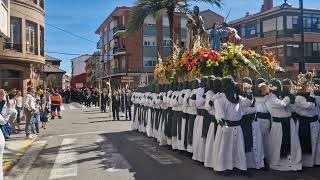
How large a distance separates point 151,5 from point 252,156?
1227 centimetres

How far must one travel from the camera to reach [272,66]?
13.5 metres

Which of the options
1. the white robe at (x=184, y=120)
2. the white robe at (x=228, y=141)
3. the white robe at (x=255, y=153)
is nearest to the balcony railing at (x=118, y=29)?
the white robe at (x=184, y=120)

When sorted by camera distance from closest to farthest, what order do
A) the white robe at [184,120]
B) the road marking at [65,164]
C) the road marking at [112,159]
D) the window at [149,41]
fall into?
1. the road marking at [65,164]
2. the road marking at [112,159]
3. the white robe at [184,120]
4. the window at [149,41]

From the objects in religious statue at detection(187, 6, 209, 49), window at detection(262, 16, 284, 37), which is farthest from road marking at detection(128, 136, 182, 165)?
window at detection(262, 16, 284, 37)

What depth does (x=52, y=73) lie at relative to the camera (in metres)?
70.7

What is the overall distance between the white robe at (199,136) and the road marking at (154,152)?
20.9 inches

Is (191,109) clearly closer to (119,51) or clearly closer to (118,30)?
(119,51)

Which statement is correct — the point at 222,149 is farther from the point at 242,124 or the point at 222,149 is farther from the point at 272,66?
the point at 272,66

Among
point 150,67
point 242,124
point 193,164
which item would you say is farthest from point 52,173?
point 150,67

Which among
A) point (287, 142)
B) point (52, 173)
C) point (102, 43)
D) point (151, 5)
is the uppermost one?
point (102, 43)

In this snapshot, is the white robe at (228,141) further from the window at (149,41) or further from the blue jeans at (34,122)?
the window at (149,41)

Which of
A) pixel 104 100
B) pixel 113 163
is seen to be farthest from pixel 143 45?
pixel 113 163

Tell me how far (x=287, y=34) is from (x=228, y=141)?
47158 mm

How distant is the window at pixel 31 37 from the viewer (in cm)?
3769
